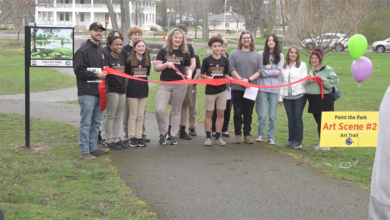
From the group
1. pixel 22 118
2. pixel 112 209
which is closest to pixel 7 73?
pixel 22 118

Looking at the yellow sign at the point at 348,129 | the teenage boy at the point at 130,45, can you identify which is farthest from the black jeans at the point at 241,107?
the teenage boy at the point at 130,45

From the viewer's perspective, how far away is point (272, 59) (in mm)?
9102

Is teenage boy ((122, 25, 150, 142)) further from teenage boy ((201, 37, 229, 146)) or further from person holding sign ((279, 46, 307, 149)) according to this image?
person holding sign ((279, 46, 307, 149))

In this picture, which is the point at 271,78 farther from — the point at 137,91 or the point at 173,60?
the point at 137,91

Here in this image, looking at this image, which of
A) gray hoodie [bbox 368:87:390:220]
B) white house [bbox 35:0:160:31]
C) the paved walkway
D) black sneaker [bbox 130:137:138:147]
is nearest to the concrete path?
the paved walkway

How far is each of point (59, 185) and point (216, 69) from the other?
3843 mm

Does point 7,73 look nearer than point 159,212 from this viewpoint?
No

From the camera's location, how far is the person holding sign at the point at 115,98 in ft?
27.2

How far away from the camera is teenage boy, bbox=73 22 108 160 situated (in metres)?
7.52

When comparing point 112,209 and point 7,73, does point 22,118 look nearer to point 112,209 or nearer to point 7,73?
point 112,209

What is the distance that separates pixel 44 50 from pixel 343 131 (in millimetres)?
5284

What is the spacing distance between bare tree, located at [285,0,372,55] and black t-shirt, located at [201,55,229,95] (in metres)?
14.5

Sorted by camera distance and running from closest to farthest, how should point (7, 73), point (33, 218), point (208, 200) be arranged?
point (33, 218), point (208, 200), point (7, 73)

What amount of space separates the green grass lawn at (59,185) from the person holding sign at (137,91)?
863 millimetres
